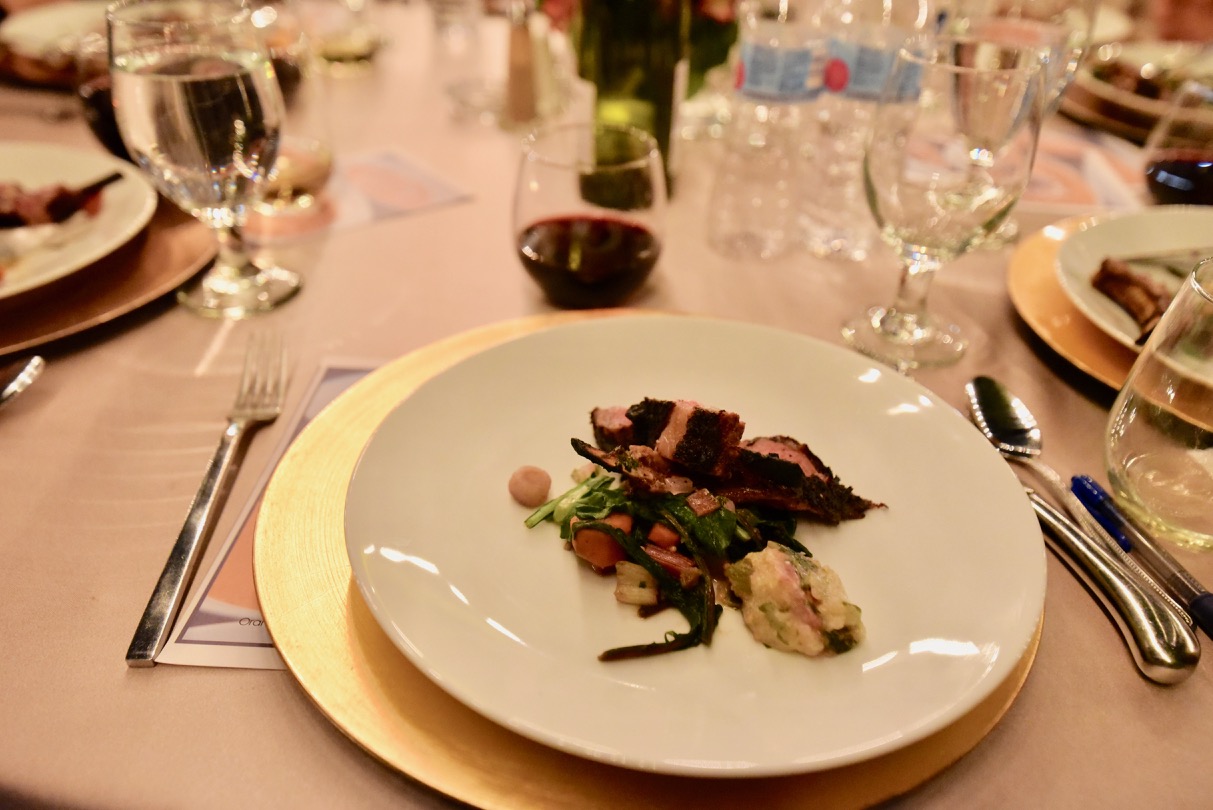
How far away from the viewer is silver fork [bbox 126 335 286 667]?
2.41 ft

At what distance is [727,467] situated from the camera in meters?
0.81

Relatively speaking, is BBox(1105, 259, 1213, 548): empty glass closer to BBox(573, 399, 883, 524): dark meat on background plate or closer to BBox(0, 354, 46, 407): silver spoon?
BBox(573, 399, 883, 524): dark meat on background plate

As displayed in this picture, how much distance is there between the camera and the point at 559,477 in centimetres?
88

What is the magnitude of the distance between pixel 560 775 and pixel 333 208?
1.31 m

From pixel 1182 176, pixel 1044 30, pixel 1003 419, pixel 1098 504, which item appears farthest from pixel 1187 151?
pixel 1098 504

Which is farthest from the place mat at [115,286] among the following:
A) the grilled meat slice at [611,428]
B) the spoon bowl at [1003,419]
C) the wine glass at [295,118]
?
the spoon bowl at [1003,419]

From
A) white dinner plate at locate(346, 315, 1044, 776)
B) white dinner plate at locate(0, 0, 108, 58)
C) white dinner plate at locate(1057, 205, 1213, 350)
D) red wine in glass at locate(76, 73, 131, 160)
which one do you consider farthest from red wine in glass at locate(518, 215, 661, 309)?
white dinner plate at locate(0, 0, 108, 58)

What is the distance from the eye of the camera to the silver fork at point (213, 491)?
2.41 feet

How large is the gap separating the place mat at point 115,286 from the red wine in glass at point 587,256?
58cm

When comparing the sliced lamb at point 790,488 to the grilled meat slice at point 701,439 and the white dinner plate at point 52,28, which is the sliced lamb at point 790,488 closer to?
the grilled meat slice at point 701,439

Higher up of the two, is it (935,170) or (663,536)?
(935,170)

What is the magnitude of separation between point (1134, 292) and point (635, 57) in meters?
0.96

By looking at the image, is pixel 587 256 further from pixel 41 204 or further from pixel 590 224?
pixel 41 204

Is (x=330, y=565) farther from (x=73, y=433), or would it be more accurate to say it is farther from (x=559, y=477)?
(x=73, y=433)
